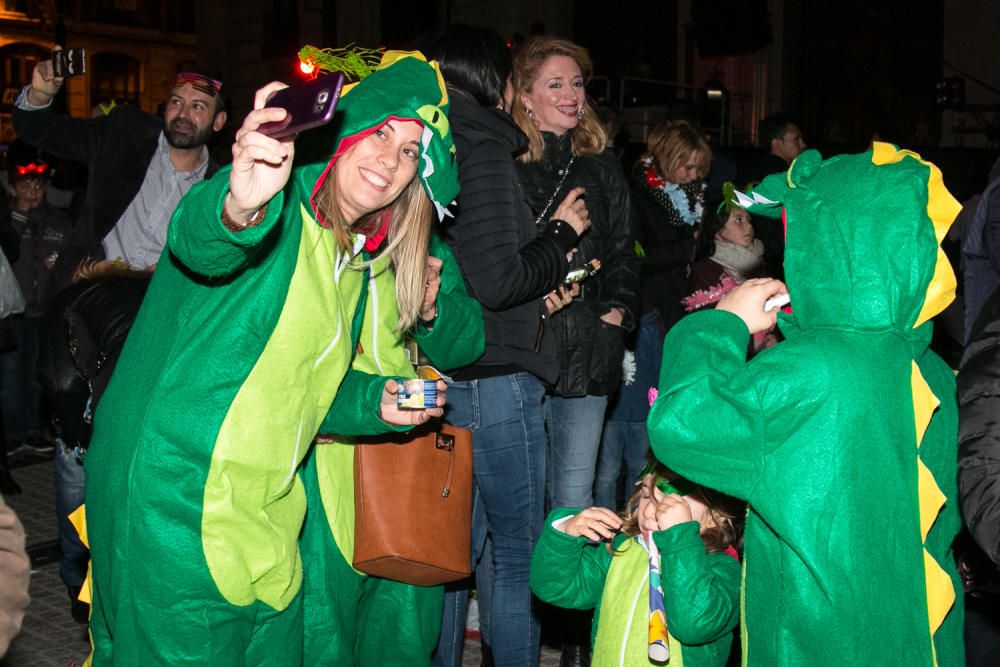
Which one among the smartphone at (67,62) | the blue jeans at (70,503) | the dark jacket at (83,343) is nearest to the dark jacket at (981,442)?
the dark jacket at (83,343)

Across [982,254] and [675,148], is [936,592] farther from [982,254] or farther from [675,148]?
[675,148]

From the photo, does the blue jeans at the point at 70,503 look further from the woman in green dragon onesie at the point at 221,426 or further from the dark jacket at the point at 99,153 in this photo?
the woman in green dragon onesie at the point at 221,426

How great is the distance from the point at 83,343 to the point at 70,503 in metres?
1.28

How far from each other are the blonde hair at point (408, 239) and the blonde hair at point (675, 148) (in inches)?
119

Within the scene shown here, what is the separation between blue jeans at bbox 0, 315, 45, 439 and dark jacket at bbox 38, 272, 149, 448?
4343 millimetres

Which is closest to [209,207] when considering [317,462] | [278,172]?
[278,172]

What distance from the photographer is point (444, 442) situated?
11.3 feet

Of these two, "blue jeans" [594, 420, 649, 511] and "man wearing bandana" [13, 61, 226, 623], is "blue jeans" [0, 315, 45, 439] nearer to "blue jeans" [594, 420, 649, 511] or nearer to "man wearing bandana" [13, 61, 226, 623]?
"man wearing bandana" [13, 61, 226, 623]

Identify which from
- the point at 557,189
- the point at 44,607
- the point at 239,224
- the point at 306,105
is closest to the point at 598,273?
the point at 557,189

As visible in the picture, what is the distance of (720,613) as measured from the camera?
2.86m

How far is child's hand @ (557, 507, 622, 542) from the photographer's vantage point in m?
2.98

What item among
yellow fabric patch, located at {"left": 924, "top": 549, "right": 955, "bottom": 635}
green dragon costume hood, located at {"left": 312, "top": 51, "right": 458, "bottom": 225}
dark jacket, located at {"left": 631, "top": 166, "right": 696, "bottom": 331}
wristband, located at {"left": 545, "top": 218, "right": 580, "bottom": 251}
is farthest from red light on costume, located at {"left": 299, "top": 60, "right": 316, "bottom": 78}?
dark jacket, located at {"left": 631, "top": 166, "right": 696, "bottom": 331}

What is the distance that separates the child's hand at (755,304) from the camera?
2564 millimetres

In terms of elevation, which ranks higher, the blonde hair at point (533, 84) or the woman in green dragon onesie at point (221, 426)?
the blonde hair at point (533, 84)
